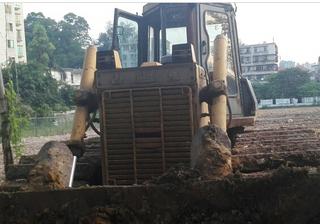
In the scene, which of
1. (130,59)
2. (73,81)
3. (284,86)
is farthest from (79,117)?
(284,86)

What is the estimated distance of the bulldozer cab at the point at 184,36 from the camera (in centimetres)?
618

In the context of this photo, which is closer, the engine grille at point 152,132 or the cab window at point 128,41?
the engine grille at point 152,132

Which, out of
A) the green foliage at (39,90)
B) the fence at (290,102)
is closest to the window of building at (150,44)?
the green foliage at (39,90)

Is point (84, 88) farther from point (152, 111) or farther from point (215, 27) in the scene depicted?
point (215, 27)

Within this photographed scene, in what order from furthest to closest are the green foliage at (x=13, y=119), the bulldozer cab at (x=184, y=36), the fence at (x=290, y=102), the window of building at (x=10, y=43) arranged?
the fence at (x=290, y=102) < the window of building at (x=10, y=43) < the green foliage at (x=13, y=119) < the bulldozer cab at (x=184, y=36)

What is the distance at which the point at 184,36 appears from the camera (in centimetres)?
622

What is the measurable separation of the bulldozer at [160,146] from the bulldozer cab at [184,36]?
1 centimetres

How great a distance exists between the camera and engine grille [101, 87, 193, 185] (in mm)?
4902

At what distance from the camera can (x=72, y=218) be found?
11.6ft

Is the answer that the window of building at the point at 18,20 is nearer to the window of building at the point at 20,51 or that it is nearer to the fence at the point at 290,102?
the window of building at the point at 20,51

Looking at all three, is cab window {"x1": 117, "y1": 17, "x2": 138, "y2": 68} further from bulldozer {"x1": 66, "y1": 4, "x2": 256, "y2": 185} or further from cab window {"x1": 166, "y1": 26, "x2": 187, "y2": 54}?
bulldozer {"x1": 66, "y1": 4, "x2": 256, "y2": 185}

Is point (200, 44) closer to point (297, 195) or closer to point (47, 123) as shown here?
point (297, 195)

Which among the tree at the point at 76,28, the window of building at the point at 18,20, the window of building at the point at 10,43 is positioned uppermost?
the tree at the point at 76,28

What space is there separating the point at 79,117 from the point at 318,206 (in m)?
3.12
